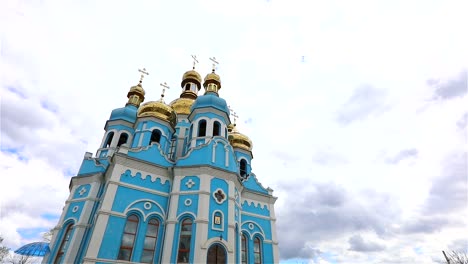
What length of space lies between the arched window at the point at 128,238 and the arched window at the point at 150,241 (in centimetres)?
56

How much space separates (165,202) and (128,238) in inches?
93.3

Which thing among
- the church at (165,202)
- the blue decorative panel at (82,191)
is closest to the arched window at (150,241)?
the church at (165,202)

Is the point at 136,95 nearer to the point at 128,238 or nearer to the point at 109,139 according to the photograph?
the point at 109,139

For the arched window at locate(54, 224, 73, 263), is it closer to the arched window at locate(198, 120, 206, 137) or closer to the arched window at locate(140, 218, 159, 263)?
the arched window at locate(140, 218, 159, 263)

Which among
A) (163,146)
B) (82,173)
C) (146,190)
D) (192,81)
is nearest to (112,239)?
(146,190)

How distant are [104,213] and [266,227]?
31.4 feet

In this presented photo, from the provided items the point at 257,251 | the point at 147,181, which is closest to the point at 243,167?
the point at 257,251

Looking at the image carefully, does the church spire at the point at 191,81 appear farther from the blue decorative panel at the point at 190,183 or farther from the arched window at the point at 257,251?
the arched window at the point at 257,251

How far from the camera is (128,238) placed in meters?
12.3

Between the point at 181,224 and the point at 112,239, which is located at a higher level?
the point at 181,224

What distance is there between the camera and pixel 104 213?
39.4ft

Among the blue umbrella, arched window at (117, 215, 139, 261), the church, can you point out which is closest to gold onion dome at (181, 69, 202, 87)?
the church

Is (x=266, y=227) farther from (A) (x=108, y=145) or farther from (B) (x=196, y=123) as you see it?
(A) (x=108, y=145)

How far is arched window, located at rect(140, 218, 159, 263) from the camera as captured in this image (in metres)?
12.1
